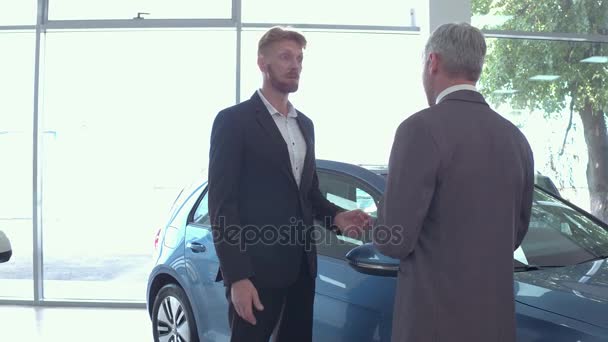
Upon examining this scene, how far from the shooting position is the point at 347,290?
2238 millimetres

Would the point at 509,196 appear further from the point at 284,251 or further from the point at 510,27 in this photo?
the point at 510,27

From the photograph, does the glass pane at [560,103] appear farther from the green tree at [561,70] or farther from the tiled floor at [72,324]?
the tiled floor at [72,324]

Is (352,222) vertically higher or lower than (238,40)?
lower

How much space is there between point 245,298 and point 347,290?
59 cm

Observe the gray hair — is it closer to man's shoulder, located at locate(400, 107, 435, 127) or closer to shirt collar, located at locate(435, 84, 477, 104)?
shirt collar, located at locate(435, 84, 477, 104)

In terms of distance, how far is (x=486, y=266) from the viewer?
144 cm

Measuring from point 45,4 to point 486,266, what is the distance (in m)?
5.12

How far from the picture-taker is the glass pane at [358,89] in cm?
556

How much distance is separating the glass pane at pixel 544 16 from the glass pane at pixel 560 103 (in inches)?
5.2

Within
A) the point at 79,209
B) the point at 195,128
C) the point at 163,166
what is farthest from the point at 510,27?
the point at 79,209

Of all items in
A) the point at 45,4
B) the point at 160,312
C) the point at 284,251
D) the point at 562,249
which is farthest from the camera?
the point at 45,4

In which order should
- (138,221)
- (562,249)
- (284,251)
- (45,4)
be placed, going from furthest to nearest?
1. (138,221)
2. (45,4)
3. (562,249)
4. (284,251)

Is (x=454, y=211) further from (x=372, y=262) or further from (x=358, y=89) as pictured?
(x=358, y=89)

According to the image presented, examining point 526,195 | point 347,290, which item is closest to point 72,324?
point 347,290
